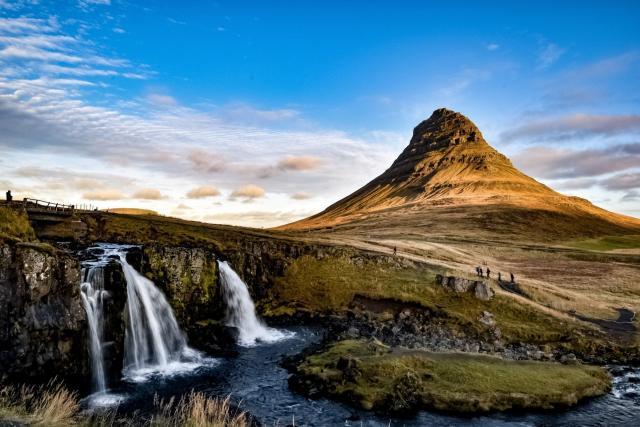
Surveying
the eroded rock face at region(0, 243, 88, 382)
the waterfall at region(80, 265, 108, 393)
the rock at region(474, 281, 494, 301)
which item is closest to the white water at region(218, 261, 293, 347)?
the waterfall at region(80, 265, 108, 393)

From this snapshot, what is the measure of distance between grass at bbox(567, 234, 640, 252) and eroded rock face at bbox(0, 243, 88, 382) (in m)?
135

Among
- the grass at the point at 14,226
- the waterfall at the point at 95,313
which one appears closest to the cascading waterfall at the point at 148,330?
the waterfall at the point at 95,313

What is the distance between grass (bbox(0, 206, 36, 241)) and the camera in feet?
106

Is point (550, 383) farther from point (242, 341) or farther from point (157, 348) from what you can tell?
point (157, 348)

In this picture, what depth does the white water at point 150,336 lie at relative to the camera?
3434 cm

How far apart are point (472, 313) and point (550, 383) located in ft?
66.9

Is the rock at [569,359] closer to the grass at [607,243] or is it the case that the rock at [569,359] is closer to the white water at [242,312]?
the white water at [242,312]

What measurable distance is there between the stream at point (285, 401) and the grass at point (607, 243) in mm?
111398

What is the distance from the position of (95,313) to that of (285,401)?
621 inches

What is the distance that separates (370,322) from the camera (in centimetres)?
4925

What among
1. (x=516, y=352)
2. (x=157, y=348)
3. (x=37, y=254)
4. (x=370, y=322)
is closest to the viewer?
(x=37, y=254)

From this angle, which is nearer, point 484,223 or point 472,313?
point 472,313

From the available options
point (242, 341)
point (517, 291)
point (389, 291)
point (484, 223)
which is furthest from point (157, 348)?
point (484, 223)

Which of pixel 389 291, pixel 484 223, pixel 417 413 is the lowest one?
pixel 417 413
